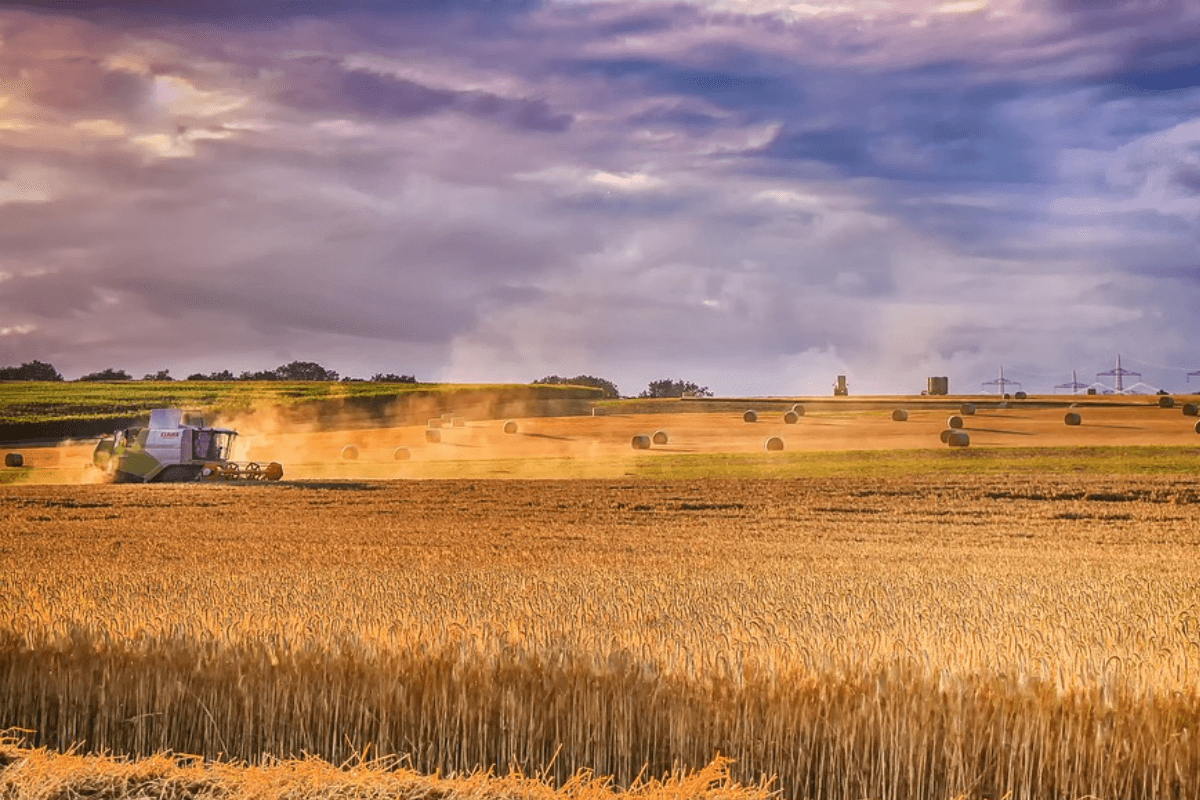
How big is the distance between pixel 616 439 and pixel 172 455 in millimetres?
23594

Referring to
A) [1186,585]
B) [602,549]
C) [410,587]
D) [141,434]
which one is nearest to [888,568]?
[1186,585]

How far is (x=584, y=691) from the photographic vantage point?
26.3 ft

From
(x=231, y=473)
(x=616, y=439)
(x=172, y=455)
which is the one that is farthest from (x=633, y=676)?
(x=616, y=439)

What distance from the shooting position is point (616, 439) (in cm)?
5862

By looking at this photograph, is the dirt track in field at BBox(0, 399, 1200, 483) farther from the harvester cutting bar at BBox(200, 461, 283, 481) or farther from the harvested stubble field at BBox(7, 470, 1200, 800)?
the harvested stubble field at BBox(7, 470, 1200, 800)

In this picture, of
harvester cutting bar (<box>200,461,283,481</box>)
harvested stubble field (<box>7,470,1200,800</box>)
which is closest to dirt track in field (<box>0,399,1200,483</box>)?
harvester cutting bar (<box>200,461,283,481</box>)

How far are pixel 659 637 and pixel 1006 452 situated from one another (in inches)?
1712

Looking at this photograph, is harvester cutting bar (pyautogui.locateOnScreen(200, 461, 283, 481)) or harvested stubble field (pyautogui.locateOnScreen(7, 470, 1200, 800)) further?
harvester cutting bar (pyautogui.locateOnScreen(200, 461, 283, 481))

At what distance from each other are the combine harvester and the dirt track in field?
13.3ft

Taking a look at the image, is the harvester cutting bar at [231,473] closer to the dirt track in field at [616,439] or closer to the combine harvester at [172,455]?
the combine harvester at [172,455]

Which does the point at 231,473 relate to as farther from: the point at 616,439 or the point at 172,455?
the point at 616,439

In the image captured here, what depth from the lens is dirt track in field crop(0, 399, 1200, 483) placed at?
50062 millimetres

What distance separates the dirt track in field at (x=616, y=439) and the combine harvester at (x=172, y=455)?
4.06 meters

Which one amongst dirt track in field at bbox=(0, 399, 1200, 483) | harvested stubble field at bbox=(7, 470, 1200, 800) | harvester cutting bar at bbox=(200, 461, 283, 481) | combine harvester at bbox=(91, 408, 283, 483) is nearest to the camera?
harvested stubble field at bbox=(7, 470, 1200, 800)
